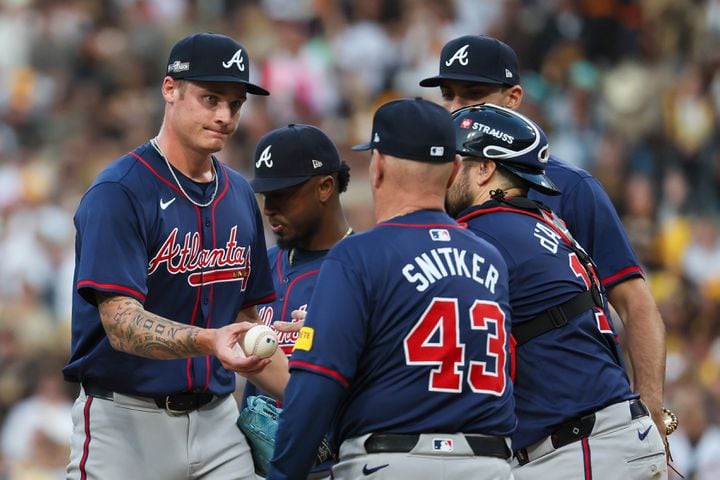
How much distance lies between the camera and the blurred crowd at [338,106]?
11.3 metres

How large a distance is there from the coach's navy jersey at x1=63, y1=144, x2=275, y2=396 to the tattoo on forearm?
0.25 feet

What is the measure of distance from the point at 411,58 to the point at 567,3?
1.87m

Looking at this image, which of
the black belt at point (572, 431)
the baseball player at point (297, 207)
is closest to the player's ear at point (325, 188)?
the baseball player at point (297, 207)

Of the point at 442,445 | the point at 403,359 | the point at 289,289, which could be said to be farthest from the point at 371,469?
the point at 289,289

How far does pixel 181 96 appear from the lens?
509 centimetres

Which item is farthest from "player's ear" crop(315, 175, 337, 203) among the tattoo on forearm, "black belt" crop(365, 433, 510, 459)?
"black belt" crop(365, 433, 510, 459)

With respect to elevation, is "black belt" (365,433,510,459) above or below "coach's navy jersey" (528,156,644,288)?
below

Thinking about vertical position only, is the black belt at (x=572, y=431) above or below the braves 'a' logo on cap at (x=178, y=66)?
below

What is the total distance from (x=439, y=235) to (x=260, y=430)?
4.74ft

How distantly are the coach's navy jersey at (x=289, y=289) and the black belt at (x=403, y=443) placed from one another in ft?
5.14

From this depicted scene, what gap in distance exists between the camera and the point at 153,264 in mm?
4891

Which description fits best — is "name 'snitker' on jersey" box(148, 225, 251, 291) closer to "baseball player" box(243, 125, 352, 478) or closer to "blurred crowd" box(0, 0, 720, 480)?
"baseball player" box(243, 125, 352, 478)

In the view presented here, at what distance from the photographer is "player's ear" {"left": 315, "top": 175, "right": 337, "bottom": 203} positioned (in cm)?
583

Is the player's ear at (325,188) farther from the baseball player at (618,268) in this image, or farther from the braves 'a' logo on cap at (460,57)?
the baseball player at (618,268)
